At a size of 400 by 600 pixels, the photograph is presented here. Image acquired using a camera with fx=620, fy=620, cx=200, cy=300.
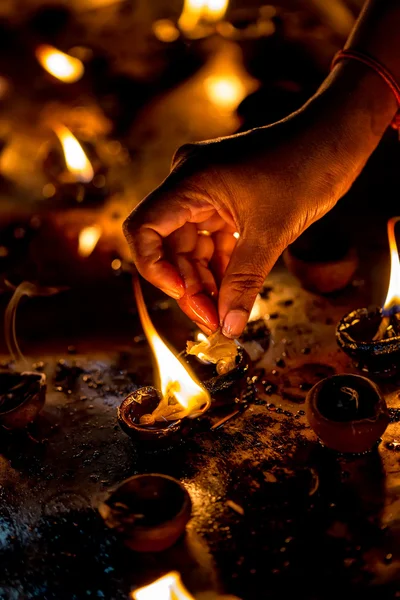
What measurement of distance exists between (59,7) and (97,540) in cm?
912

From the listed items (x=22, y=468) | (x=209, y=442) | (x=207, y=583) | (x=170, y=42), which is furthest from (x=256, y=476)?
(x=170, y=42)

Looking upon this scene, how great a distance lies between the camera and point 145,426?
3.28 metres

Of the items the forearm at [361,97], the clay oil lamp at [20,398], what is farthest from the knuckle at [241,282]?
the clay oil lamp at [20,398]

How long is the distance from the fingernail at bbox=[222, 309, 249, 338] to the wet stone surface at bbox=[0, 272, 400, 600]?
0.50 metres

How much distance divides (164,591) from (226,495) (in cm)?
59

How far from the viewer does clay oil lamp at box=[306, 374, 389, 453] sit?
9.89 feet

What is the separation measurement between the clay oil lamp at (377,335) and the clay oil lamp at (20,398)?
5.92ft

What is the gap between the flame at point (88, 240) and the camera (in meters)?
5.30

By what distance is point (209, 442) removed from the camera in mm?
3453

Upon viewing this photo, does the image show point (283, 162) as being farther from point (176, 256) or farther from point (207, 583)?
point (207, 583)

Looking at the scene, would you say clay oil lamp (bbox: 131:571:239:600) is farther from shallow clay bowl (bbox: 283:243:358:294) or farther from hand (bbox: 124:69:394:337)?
shallow clay bowl (bbox: 283:243:358:294)

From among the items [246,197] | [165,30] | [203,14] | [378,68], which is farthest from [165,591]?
[203,14]

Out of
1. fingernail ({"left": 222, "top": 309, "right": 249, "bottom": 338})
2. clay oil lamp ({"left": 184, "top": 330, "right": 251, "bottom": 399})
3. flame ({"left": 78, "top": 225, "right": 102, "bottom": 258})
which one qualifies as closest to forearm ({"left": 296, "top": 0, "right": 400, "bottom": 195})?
fingernail ({"left": 222, "top": 309, "right": 249, "bottom": 338})

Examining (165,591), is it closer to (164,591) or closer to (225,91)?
(164,591)
